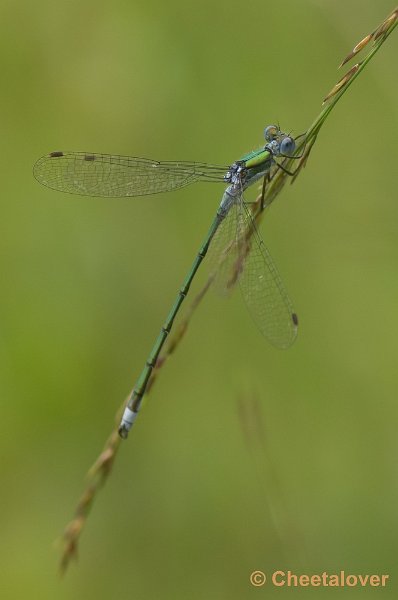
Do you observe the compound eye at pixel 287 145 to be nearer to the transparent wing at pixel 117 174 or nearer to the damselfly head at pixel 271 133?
the damselfly head at pixel 271 133

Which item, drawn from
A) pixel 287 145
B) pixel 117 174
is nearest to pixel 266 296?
pixel 287 145

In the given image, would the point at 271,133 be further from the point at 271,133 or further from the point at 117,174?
the point at 117,174

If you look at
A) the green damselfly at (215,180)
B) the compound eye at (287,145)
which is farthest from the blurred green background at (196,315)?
the compound eye at (287,145)

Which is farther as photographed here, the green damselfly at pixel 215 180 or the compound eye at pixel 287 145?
the compound eye at pixel 287 145

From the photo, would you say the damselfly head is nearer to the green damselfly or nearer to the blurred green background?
the green damselfly

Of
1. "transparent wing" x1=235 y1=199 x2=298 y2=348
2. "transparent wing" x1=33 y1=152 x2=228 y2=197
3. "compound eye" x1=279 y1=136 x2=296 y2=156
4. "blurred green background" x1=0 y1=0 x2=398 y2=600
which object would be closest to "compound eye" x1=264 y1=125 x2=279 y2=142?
"compound eye" x1=279 y1=136 x2=296 y2=156

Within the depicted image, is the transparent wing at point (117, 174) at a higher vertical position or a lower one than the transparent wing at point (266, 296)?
higher
